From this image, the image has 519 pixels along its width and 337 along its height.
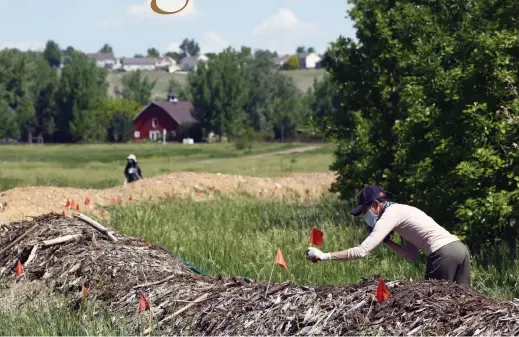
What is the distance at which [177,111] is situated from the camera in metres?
117

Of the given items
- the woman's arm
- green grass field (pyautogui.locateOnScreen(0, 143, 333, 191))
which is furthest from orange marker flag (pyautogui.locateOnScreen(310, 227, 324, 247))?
green grass field (pyautogui.locateOnScreen(0, 143, 333, 191))

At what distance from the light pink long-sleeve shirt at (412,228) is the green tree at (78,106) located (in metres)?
97.8

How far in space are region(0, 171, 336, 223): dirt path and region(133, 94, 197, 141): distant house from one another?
81.7 m

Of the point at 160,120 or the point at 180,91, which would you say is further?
the point at 180,91

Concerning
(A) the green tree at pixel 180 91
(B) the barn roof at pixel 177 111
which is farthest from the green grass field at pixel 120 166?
(A) the green tree at pixel 180 91

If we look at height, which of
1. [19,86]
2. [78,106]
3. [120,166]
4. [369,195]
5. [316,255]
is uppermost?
[19,86]

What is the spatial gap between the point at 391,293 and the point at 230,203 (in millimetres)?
15618

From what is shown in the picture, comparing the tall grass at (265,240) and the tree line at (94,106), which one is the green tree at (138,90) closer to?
the tree line at (94,106)

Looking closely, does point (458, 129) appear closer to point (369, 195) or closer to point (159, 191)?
point (369, 195)

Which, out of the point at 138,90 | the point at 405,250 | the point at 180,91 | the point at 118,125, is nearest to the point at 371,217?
the point at 405,250

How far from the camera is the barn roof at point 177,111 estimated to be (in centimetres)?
11434

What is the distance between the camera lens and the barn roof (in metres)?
114

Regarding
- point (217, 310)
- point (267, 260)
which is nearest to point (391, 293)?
point (217, 310)

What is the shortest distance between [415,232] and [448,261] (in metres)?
0.37
